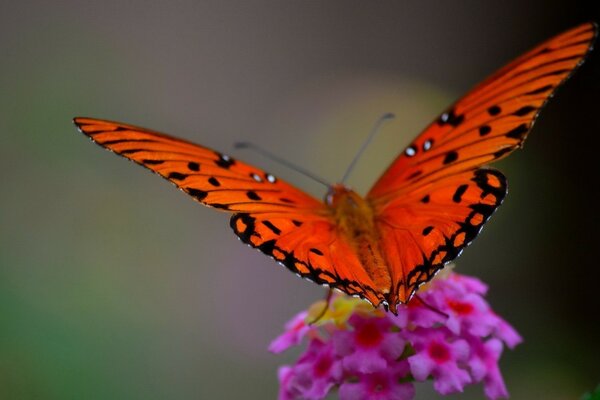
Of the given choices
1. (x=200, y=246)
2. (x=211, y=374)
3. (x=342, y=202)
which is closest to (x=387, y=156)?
(x=200, y=246)

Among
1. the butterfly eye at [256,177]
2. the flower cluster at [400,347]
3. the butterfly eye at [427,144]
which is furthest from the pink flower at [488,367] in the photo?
the butterfly eye at [256,177]

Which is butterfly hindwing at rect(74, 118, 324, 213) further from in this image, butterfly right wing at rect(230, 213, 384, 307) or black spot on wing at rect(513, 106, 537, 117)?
black spot on wing at rect(513, 106, 537, 117)

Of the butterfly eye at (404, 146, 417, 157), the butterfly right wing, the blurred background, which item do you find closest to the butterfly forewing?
the butterfly eye at (404, 146, 417, 157)

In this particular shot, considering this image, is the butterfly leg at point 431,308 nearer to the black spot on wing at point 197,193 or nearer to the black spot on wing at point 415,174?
the black spot on wing at point 415,174

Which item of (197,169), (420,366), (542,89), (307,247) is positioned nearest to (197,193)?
(197,169)

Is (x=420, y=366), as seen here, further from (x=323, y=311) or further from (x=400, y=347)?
(x=323, y=311)
